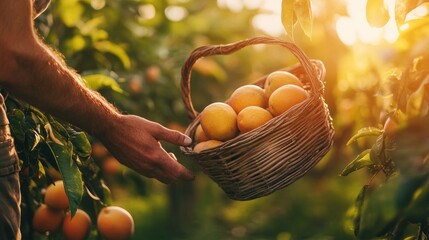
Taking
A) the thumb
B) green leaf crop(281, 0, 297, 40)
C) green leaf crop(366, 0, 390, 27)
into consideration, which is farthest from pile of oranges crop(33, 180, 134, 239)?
green leaf crop(366, 0, 390, 27)

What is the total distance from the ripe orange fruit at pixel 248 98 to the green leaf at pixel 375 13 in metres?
0.49

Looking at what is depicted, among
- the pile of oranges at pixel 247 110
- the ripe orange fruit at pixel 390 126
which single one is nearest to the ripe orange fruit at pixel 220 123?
the pile of oranges at pixel 247 110

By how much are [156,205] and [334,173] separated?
1.73 m

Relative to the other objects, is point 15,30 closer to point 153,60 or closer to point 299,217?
point 153,60

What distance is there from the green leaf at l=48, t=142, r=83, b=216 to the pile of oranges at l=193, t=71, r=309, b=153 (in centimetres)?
31

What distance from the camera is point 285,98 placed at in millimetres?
2035

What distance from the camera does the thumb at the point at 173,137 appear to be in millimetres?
1973

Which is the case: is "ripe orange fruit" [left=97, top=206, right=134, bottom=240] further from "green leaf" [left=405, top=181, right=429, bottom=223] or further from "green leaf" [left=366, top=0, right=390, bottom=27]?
"green leaf" [left=405, top=181, right=429, bottom=223]

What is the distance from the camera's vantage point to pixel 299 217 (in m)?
6.46

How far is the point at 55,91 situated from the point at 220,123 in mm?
496

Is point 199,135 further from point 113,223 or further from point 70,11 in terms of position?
point 70,11

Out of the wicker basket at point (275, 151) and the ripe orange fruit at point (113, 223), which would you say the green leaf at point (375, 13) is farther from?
the ripe orange fruit at point (113, 223)

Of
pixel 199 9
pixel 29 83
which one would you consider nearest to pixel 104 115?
pixel 29 83

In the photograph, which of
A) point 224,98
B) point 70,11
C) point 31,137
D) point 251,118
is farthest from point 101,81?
point 224,98
